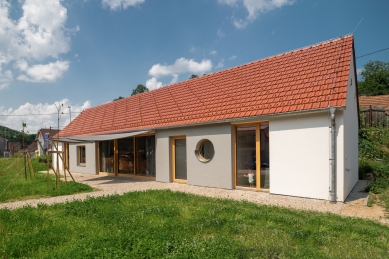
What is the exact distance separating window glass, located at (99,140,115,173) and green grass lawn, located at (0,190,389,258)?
9.37 metres

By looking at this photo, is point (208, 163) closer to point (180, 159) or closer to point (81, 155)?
point (180, 159)

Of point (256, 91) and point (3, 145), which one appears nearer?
point (256, 91)

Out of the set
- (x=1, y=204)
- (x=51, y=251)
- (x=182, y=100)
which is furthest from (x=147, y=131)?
(x=51, y=251)

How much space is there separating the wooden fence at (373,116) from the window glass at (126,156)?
14714 millimetres

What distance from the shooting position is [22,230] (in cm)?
545

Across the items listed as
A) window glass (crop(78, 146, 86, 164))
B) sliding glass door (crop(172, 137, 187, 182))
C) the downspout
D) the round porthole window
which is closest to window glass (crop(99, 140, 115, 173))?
window glass (crop(78, 146, 86, 164))

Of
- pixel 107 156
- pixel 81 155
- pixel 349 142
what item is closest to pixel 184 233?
pixel 349 142

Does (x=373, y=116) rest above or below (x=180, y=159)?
above

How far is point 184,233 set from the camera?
16.9ft

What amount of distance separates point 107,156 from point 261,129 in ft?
35.3

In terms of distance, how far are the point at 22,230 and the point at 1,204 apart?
3835 millimetres

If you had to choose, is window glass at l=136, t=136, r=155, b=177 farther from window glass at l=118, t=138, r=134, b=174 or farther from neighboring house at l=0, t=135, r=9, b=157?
neighboring house at l=0, t=135, r=9, b=157

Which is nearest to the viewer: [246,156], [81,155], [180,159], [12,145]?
[246,156]

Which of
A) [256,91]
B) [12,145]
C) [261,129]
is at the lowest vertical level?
[12,145]
